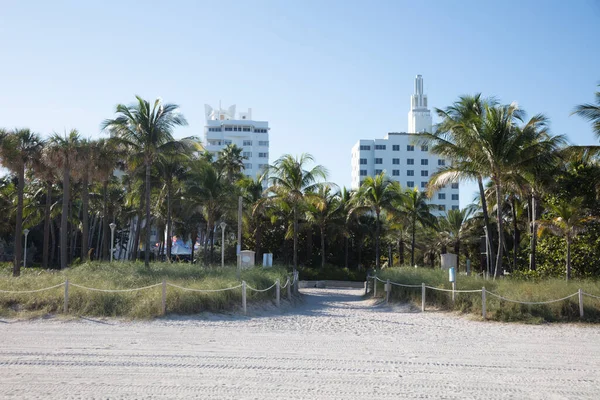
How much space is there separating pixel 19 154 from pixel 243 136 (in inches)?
2956

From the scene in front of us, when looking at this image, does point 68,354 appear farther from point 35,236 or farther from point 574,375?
point 35,236

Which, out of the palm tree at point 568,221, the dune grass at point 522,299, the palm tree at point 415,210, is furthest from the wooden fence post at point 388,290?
the palm tree at point 415,210

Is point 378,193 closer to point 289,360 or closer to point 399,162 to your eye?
point 289,360

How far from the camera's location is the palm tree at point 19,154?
93.7 ft

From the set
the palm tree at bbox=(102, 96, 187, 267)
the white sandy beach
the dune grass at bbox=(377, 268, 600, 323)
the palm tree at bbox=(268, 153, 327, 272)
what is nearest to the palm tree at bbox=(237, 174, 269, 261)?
Result: the palm tree at bbox=(268, 153, 327, 272)

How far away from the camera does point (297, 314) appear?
61.7 feet

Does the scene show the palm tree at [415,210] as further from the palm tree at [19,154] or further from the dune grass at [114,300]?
the dune grass at [114,300]

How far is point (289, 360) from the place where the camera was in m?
10.1

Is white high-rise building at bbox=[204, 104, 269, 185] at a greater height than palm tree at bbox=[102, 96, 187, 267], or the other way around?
white high-rise building at bbox=[204, 104, 269, 185]

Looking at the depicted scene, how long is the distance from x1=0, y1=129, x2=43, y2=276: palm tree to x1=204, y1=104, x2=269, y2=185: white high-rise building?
71959 millimetres

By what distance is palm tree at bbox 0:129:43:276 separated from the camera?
28562mm

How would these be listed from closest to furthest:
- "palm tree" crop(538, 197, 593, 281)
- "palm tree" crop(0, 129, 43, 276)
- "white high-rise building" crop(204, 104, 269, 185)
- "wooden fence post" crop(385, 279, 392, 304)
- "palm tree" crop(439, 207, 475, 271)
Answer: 1. "wooden fence post" crop(385, 279, 392, 304)
2. "palm tree" crop(538, 197, 593, 281)
3. "palm tree" crop(0, 129, 43, 276)
4. "palm tree" crop(439, 207, 475, 271)
5. "white high-rise building" crop(204, 104, 269, 185)

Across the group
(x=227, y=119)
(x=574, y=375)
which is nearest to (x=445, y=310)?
(x=574, y=375)

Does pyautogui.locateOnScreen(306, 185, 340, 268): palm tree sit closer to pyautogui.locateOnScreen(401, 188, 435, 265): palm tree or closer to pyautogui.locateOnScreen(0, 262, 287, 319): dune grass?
pyautogui.locateOnScreen(401, 188, 435, 265): palm tree
